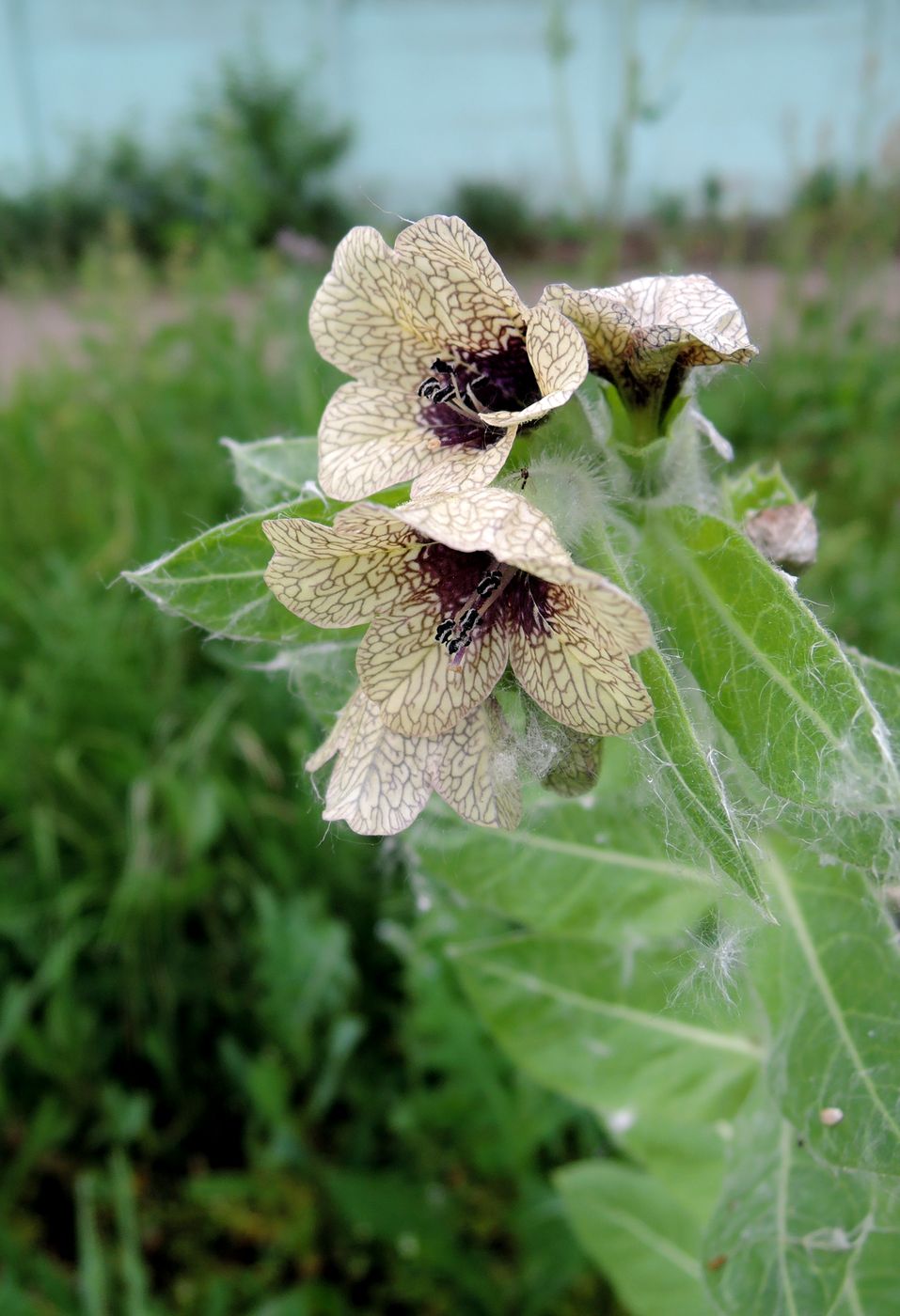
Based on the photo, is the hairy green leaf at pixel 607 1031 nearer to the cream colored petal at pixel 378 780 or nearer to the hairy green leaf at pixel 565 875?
the hairy green leaf at pixel 565 875

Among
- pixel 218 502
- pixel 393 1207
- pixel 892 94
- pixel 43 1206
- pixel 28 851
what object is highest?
pixel 892 94

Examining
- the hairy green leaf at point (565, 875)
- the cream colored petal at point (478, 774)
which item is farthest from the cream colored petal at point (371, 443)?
the hairy green leaf at point (565, 875)

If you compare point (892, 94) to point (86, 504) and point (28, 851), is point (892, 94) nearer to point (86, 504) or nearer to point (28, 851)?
point (86, 504)

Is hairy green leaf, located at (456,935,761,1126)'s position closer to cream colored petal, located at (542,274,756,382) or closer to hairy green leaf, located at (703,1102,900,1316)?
hairy green leaf, located at (703,1102,900,1316)

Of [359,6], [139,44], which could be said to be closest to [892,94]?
[359,6]

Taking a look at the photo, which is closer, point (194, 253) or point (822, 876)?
point (822, 876)

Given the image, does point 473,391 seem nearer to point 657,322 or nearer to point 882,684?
point 657,322

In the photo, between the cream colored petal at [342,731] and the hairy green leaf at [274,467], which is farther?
the hairy green leaf at [274,467]

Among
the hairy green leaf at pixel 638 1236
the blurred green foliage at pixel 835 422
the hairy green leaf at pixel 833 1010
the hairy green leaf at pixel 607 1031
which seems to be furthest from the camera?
the blurred green foliage at pixel 835 422
